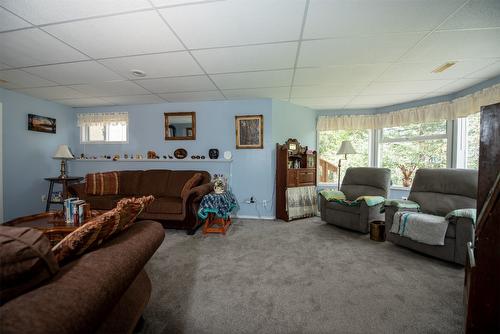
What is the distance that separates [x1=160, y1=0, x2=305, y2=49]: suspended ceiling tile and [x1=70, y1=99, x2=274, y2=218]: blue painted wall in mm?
1838

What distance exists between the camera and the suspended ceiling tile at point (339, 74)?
2.40m

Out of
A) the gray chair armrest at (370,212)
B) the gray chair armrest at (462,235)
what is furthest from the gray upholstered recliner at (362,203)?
the gray chair armrest at (462,235)

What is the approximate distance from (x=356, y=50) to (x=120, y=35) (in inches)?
87.3

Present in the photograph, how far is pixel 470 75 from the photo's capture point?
2.63 m

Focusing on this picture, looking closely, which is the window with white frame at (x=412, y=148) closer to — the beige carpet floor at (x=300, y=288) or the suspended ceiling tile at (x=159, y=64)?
the beige carpet floor at (x=300, y=288)

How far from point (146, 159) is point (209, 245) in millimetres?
2324

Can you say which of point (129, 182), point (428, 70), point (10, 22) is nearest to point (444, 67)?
point (428, 70)

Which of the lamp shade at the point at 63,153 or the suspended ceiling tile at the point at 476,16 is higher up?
the suspended ceiling tile at the point at 476,16

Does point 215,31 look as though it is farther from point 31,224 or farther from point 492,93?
point 492,93

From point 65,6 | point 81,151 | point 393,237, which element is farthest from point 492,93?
point 81,151

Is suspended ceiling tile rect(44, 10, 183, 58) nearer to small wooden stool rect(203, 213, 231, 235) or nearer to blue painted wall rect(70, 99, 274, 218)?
blue painted wall rect(70, 99, 274, 218)

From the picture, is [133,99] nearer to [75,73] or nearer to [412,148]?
[75,73]

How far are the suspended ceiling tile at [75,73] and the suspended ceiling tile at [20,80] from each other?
165 mm

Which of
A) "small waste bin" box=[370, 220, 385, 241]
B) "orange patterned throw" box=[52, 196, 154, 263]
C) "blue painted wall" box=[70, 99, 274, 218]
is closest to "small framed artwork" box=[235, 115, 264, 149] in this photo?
"blue painted wall" box=[70, 99, 274, 218]
